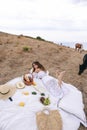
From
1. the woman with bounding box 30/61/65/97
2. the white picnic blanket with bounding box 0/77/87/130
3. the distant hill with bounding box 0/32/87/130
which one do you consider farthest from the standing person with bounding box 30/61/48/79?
the distant hill with bounding box 0/32/87/130

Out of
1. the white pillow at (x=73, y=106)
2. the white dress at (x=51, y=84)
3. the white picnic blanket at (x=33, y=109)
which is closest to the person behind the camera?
the white picnic blanket at (x=33, y=109)

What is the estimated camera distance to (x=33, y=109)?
28.0 feet

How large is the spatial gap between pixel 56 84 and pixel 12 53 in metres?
6.61

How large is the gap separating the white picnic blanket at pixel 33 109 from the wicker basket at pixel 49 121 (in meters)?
0.16

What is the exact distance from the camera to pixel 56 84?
10055 mm

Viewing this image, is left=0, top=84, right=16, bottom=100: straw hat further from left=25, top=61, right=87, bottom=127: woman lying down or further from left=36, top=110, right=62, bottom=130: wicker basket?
left=36, top=110, right=62, bottom=130: wicker basket

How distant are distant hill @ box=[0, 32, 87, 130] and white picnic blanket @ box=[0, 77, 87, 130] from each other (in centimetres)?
199

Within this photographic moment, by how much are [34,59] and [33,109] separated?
6835 millimetres

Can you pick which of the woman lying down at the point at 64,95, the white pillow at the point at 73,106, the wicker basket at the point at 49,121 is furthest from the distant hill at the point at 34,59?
the wicker basket at the point at 49,121

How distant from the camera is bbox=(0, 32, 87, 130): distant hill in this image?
13102 mm

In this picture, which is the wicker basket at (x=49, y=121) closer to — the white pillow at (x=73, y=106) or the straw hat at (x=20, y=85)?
the white pillow at (x=73, y=106)

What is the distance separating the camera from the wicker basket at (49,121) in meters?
8.05

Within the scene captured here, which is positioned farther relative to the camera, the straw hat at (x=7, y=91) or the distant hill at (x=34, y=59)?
the distant hill at (x=34, y=59)

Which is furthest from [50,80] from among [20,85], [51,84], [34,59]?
[34,59]
